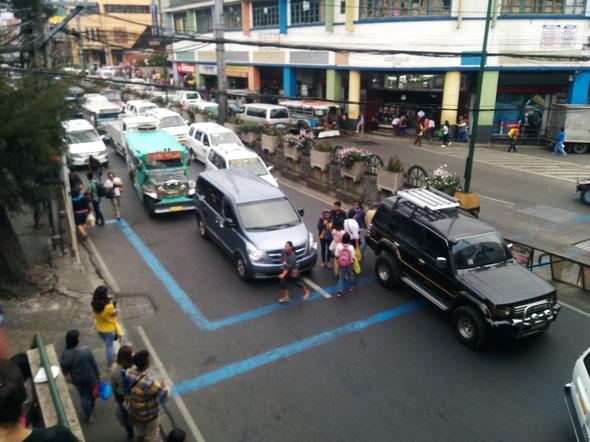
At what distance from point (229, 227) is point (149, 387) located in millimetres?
6398

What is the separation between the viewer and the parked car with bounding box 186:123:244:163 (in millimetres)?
21250

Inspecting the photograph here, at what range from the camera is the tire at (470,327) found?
335 inches

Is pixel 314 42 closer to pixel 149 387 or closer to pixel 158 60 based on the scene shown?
pixel 149 387

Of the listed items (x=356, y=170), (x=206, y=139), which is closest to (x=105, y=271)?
(x=356, y=170)

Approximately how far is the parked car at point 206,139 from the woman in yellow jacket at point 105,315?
43.9 ft

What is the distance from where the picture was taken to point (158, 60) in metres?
68.0

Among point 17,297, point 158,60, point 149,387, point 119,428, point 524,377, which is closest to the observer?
point 149,387

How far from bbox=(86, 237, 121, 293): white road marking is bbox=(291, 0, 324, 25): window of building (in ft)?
91.3

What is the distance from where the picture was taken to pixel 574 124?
83.4 ft

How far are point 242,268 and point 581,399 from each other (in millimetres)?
7330

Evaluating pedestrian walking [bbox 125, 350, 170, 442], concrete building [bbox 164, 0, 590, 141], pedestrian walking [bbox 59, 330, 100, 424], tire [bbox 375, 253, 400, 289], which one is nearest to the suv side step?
tire [bbox 375, 253, 400, 289]

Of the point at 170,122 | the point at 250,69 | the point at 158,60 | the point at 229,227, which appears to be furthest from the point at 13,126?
the point at 158,60

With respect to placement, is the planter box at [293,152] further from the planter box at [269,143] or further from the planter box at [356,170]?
the planter box at [356,170]

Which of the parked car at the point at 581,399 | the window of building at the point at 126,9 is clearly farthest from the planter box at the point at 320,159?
the window of building at the point at 126,9
